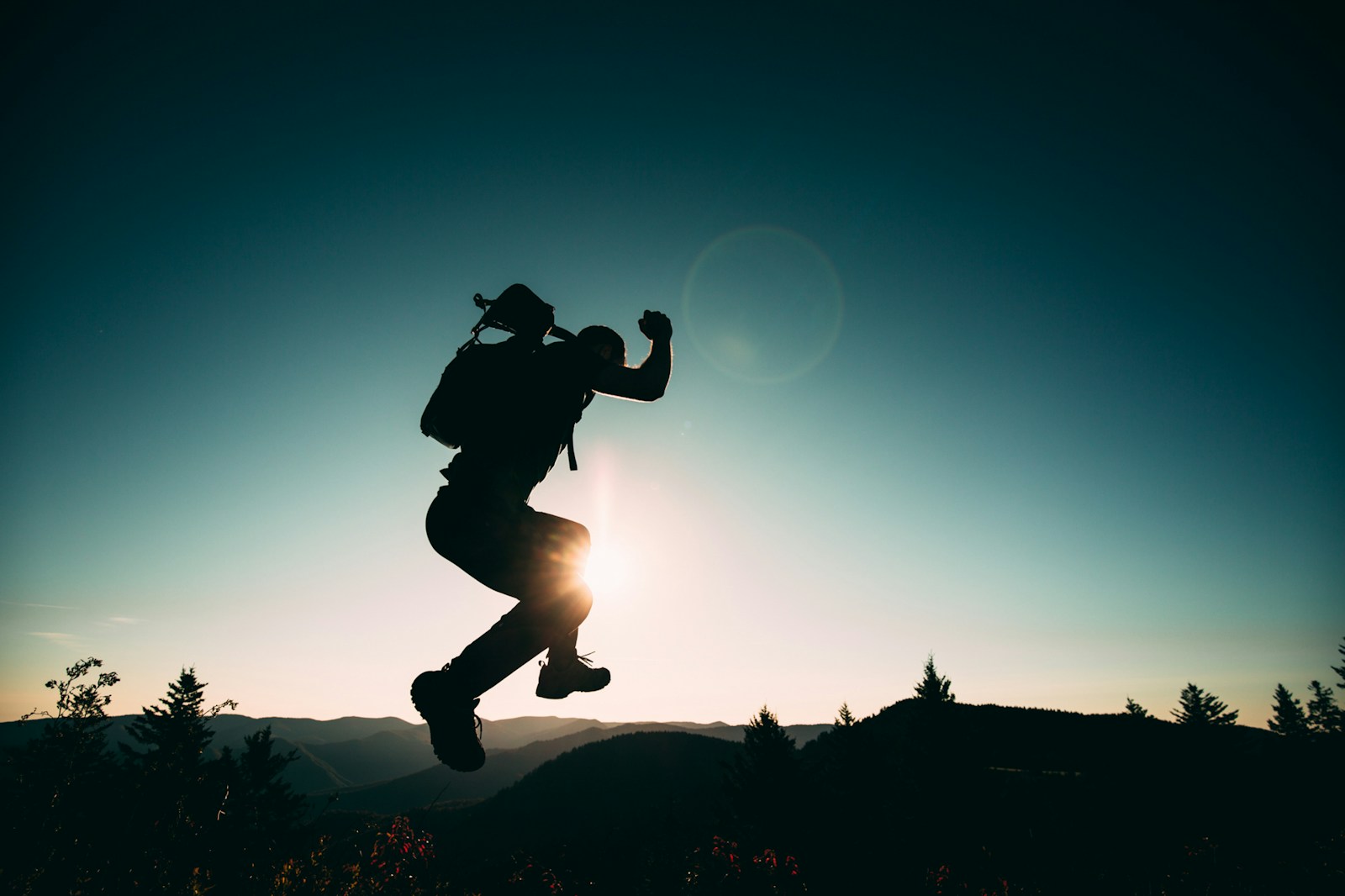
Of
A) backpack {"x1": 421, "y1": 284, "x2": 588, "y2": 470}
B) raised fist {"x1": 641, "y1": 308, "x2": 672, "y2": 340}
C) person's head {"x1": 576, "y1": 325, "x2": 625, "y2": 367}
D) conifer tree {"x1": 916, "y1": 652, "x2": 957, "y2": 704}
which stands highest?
raised fist {"x1": 641, "y1": 308, "x2": 672, "y2": 340}

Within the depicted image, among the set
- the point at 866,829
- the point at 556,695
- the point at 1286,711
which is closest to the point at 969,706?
the point at 866,829

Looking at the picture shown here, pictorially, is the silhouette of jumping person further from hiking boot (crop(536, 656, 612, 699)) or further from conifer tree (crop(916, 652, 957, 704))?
conifer tree (crop(916, 652, 957, 704))

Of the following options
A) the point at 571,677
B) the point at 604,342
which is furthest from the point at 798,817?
the point at 604,342

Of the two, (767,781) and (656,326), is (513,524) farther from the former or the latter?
(767,781)

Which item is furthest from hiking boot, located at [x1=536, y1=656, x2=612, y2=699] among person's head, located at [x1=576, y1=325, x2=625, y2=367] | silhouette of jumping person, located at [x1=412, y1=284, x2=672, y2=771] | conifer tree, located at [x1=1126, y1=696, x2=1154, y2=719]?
conifer tree, located at [x1=1126, y1=696, x2=1154, y2=719]

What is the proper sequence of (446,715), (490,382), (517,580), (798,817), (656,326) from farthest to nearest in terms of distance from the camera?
1. (798,817)
2. (656,326)
3. (490,382)
4. (517,580)
5. (446,715)

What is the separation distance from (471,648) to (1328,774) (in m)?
60.3

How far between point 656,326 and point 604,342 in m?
0.42

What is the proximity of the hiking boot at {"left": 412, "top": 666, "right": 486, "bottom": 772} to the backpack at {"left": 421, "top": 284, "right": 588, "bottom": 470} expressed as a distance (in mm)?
1068

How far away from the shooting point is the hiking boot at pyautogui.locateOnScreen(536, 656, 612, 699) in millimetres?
2639

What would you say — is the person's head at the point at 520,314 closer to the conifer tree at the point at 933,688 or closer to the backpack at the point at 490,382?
the backpack at the point at 490,382

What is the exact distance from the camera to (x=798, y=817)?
100 feet

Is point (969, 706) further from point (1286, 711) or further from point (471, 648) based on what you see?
point (471, 648)

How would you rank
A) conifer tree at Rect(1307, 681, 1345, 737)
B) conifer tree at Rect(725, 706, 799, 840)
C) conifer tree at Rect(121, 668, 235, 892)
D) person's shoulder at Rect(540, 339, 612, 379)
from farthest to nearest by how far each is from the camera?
conifer tree at Rect(1307, 681, 1345, 737) → conifer tree at Rect(725, 706, 799, 840) → conifer tree at Rect(121, 668, 235, 892) → person's shoulder at Rect(540, 339, 612, 379)
